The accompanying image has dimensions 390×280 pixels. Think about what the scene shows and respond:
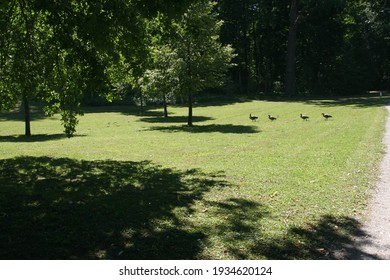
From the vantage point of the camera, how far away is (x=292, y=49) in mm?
54750

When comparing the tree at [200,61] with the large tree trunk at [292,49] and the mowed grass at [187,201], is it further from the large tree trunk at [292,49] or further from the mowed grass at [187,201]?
the large tree trunk at [292,49]

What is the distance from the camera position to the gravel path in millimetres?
5980

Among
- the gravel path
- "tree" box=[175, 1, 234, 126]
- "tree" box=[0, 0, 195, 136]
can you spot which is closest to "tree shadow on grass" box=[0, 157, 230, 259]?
"tree" box=[0, 0, 195, 136]

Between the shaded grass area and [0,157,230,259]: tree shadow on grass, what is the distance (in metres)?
0.02

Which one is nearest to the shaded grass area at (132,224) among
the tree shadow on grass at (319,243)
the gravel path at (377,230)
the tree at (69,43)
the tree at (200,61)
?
the tree shadow on grass at (319,243)

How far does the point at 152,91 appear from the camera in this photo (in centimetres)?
2938

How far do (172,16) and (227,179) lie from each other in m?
4.55

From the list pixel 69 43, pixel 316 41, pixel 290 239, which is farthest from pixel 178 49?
pixel 316 41

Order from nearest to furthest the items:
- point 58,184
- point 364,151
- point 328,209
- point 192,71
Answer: point 328,209 → point 58,184 → point 364,151 → point 192,71

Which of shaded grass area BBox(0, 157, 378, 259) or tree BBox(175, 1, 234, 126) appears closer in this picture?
shaded grass area BBox(0, 157, 378, 259)

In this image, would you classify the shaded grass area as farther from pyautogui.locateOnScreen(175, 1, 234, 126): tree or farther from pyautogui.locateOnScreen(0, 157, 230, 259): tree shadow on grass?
pyautogui.locateOnScreen(175, 1, 234, 126): tree

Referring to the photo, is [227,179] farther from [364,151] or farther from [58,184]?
[364,151]

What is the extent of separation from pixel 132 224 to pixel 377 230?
14.0ft

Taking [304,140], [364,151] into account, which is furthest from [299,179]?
[304,140]
